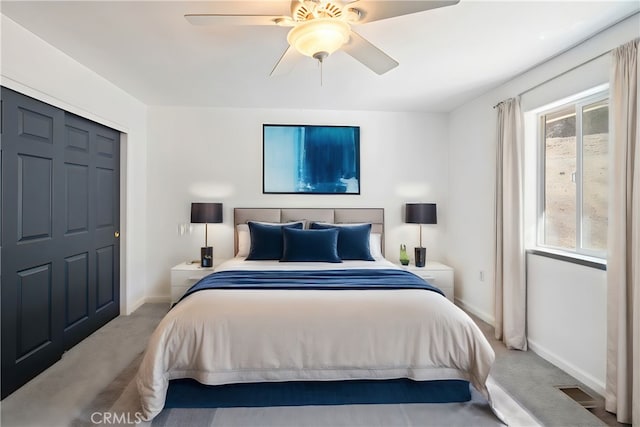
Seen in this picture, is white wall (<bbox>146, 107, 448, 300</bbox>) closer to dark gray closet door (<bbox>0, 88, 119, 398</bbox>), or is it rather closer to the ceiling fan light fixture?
dark gray closet door (<bbox>0, 88, 119, 398</bbox>)

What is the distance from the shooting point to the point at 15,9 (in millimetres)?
2182

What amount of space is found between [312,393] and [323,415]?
0.47ft

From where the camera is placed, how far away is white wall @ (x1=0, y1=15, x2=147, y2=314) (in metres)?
2.35

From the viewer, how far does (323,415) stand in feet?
6.68

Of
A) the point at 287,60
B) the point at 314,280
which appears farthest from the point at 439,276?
the point at 287,60

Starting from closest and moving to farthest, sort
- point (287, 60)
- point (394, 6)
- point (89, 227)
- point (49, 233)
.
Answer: point (394, 6), point (287, 60), point (49, 233), point (89, 227)

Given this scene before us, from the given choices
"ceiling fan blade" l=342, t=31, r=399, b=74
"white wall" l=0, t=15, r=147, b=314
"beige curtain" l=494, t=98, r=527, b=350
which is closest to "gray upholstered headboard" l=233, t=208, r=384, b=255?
"white wall" l=0, t=15, r=147, b=314

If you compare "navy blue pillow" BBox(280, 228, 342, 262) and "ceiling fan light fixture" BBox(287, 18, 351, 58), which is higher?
"ceiling fan light fixture" BBox(287, 18, 351, 58)

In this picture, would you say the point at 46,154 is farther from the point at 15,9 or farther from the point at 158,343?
the point at 158,343

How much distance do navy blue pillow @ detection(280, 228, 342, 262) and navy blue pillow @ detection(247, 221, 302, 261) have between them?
0.13m

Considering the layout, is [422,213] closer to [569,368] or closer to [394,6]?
[569,368]

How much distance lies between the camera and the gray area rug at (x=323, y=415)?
197cm

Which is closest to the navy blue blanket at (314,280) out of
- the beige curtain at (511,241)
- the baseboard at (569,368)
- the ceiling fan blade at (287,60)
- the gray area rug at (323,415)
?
the gray area rug at (323,415)

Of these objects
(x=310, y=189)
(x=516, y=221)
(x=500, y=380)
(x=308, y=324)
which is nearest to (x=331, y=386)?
(x=308, y=324)
